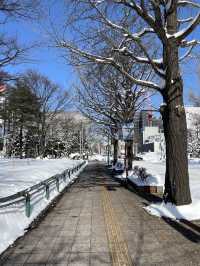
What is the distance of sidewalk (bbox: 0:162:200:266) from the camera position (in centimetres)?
759

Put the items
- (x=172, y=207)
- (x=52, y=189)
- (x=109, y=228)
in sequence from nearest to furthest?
(x=109, y=228) < (x=172, y=207) < (x=52, y=189)

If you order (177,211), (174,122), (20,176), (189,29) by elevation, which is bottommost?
(177,211)

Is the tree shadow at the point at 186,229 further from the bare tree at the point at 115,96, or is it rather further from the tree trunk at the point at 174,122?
the bare tree at the point at 115,96

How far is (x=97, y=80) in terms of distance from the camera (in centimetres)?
4066

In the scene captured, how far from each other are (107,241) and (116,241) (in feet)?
0.59

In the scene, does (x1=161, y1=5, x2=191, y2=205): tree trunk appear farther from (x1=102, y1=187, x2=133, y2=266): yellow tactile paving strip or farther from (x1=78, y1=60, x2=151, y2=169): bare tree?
(x1=78, y1=60, x2=151, y2=169): bare tree

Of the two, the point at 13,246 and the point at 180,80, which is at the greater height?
the point at 180,80

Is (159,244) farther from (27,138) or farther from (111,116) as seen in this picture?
(27,138)

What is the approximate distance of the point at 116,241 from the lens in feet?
30.1

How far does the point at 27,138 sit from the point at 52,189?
8606 cm

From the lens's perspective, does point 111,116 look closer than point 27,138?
Yes

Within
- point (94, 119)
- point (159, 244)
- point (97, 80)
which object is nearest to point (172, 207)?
point (159, 244)

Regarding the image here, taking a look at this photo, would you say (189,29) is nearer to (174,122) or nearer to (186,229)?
(174,122)

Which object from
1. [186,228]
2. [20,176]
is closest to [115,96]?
[20,176]
